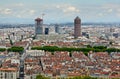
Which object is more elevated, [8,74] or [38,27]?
[38,27]

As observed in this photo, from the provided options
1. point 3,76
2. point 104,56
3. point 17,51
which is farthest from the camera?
point 17,51

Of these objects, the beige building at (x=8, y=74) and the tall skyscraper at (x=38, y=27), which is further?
the tall skyscraper at (x=38, y=27)

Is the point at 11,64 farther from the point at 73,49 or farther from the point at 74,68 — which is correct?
the point at 73,49

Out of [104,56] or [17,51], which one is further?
[17,51]

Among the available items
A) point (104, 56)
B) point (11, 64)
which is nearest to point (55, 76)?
point (11, 64)

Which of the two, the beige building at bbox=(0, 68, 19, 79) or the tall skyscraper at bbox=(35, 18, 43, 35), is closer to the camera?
the beige building at bbox=(0, 68, 19, 79)

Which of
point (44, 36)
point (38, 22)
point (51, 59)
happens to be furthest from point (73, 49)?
point (38, 22)

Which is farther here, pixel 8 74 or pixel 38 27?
pixel 38 27

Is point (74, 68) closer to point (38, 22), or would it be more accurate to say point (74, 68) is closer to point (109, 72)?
point (109, 72)

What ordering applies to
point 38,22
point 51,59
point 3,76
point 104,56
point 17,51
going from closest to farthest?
point 3,76, point 51,59, point 104,56, point 17,51, point 38,22
